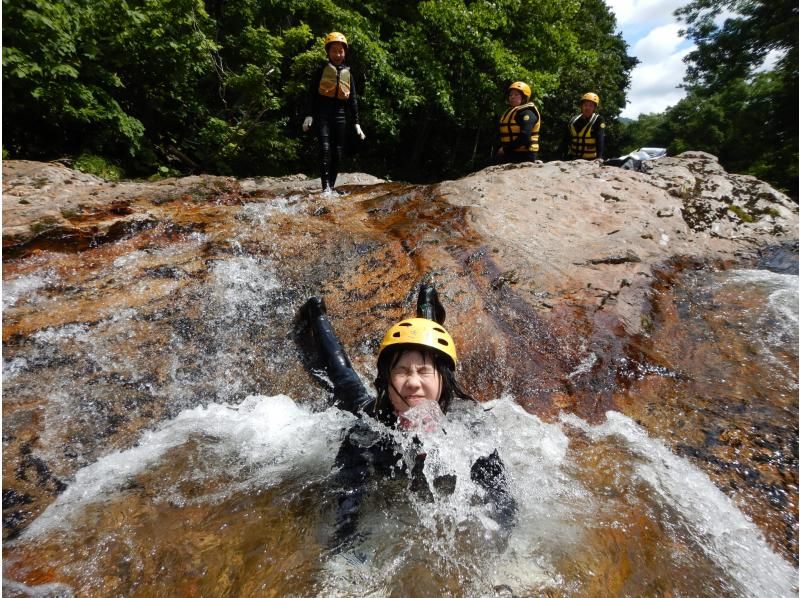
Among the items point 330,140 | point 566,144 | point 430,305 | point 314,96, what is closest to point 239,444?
point 430,305

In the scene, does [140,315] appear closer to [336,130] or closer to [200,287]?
[200,287]

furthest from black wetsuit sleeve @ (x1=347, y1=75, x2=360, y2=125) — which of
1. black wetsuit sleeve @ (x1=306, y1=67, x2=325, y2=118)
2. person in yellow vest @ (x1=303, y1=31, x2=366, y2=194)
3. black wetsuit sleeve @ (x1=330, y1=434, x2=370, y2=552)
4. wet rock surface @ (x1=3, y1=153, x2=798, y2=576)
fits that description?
black wetsuit sleeve @ (x1=330, y1=434, x2=370, y2=552)

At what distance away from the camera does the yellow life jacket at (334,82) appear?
20.0ft

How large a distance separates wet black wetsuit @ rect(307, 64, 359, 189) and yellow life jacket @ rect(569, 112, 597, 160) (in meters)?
4.76

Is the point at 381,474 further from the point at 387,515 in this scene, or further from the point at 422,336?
the point at 422,336

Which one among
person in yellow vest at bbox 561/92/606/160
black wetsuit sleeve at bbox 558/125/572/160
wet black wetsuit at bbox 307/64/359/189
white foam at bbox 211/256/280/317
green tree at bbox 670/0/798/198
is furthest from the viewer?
green tree at bbox 670/0/798/198

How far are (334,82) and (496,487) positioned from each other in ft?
18.6

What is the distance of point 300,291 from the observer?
4.34 metres

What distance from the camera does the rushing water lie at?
2.00 m

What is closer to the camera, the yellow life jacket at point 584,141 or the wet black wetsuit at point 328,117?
the wet black wetsuit at point 328,117

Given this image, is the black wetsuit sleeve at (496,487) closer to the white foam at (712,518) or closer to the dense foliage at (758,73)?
the white foam at (712,518)

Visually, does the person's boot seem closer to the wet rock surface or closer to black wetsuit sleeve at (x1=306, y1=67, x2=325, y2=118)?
the wet rock surface

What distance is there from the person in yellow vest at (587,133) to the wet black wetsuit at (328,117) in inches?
187

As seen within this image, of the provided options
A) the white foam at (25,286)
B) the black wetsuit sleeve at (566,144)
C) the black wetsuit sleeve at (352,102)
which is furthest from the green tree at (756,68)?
the white foam at (25,286)
